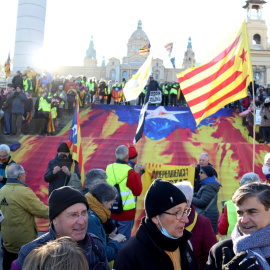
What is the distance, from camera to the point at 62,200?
2.73 m

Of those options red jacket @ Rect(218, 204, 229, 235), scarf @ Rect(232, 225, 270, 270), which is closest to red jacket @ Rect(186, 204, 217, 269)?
red jacket @ Rect(218, 204, 229, 235)

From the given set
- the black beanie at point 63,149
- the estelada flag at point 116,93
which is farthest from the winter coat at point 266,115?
the estelada flag at point 116,93

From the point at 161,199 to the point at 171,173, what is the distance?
3816 mm

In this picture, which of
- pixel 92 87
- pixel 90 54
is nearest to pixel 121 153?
pixel 92 87

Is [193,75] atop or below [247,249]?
atop

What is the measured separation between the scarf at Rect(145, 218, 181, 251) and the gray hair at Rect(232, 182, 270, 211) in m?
0.52

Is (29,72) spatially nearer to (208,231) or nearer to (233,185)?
(233,185)

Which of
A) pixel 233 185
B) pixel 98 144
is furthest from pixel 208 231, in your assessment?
pixel 98 144

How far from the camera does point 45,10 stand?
20.6 meters

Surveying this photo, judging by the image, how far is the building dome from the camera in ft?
354

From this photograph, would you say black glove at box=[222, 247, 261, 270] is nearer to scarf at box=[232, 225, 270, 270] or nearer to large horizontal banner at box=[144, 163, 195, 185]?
scarf at box=[232, 225, 270, 270]

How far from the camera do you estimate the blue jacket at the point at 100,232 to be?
3.22 m

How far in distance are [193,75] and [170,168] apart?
1730 millimetres

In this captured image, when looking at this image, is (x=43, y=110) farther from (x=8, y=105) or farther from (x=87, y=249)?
(x=87, y=249)
